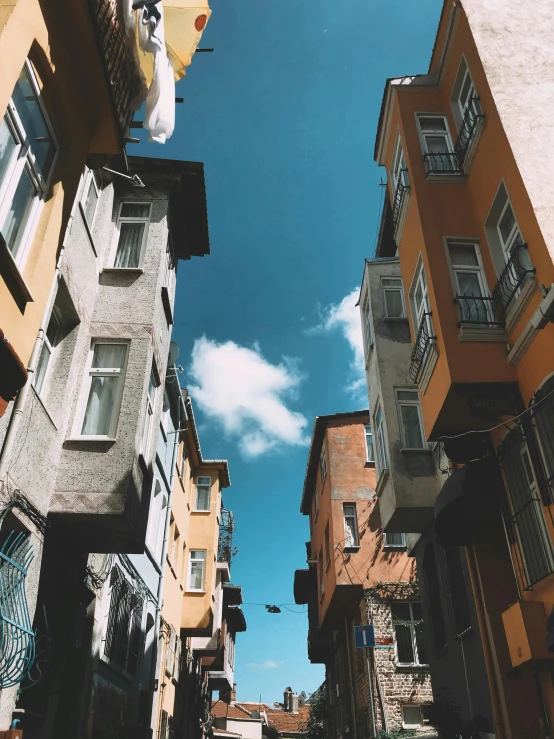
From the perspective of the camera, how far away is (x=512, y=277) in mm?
9219

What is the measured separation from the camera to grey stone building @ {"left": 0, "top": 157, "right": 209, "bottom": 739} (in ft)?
25.8

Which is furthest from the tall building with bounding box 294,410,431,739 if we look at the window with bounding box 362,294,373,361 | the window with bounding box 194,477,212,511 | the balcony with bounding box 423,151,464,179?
the balcony with bounding box 423,151,464,179

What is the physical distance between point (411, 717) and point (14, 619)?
16227 millimetres

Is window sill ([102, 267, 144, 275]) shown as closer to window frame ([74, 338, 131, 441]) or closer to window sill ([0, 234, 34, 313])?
window frame ([74, 338, 131, 441])

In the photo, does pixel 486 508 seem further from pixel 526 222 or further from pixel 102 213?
pixel 102 213

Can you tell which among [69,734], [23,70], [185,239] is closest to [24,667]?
[69,734]

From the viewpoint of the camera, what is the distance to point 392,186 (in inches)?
539

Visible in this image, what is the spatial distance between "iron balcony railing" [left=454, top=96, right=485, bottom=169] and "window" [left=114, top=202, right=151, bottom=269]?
6.45m

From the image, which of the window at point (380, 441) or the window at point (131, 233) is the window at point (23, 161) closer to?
the window at point (131, 233)

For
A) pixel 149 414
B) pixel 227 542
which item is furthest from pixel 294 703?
pixel 149 414

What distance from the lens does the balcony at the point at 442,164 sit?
439 inches

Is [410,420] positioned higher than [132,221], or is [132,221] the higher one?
[132,221]

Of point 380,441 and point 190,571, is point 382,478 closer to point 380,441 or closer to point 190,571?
point 380,441

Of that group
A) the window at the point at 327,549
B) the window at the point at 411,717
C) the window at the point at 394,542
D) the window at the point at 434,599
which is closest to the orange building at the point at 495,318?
the window at the point at 434,599
